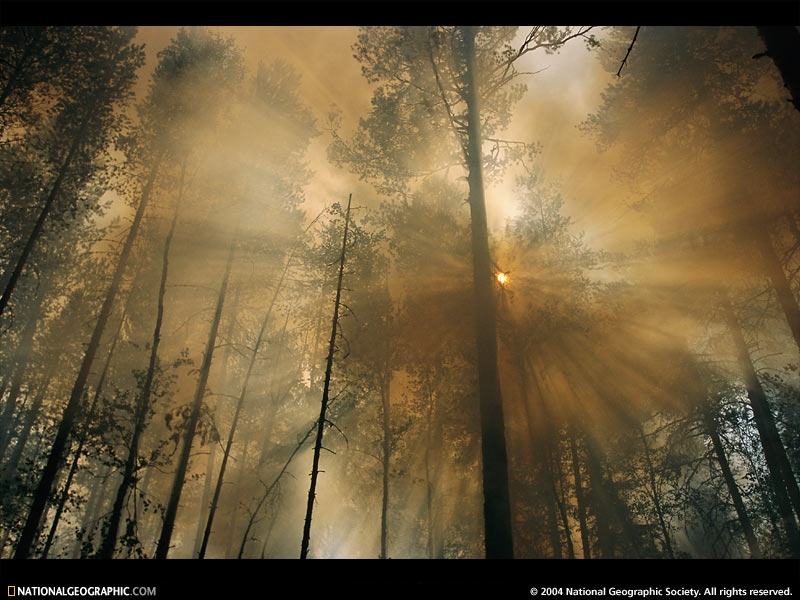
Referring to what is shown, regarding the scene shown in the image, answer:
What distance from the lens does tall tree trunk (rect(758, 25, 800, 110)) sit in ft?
10.8

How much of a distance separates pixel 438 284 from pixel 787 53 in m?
13.4

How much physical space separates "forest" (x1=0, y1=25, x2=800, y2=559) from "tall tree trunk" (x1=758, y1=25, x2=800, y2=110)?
0.06 feet

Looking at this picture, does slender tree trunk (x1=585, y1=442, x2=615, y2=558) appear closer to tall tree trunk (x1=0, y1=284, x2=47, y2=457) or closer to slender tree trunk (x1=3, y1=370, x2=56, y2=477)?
slender tree trunk (x1=3, y1=370, x2=56, y2=477)

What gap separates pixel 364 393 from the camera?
17.8 meters

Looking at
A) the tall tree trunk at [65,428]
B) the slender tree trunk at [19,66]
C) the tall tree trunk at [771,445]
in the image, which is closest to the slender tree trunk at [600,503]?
the tall tree trunk at [771,445]

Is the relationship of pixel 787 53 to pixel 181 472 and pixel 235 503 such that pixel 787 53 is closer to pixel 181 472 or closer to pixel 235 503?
pixel 181 472

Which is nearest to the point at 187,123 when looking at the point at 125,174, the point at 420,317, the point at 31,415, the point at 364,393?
the point at 125,174

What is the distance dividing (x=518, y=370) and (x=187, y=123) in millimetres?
14288

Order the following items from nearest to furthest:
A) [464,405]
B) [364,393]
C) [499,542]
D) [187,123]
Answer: [499,542] < [187,123] < [464,405] < [364,393]

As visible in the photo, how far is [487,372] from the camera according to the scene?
597cm

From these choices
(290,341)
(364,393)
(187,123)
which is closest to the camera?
(187,123)

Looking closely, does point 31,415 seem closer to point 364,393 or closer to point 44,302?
point 44,302

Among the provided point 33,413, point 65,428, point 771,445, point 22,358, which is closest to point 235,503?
point 33,413
